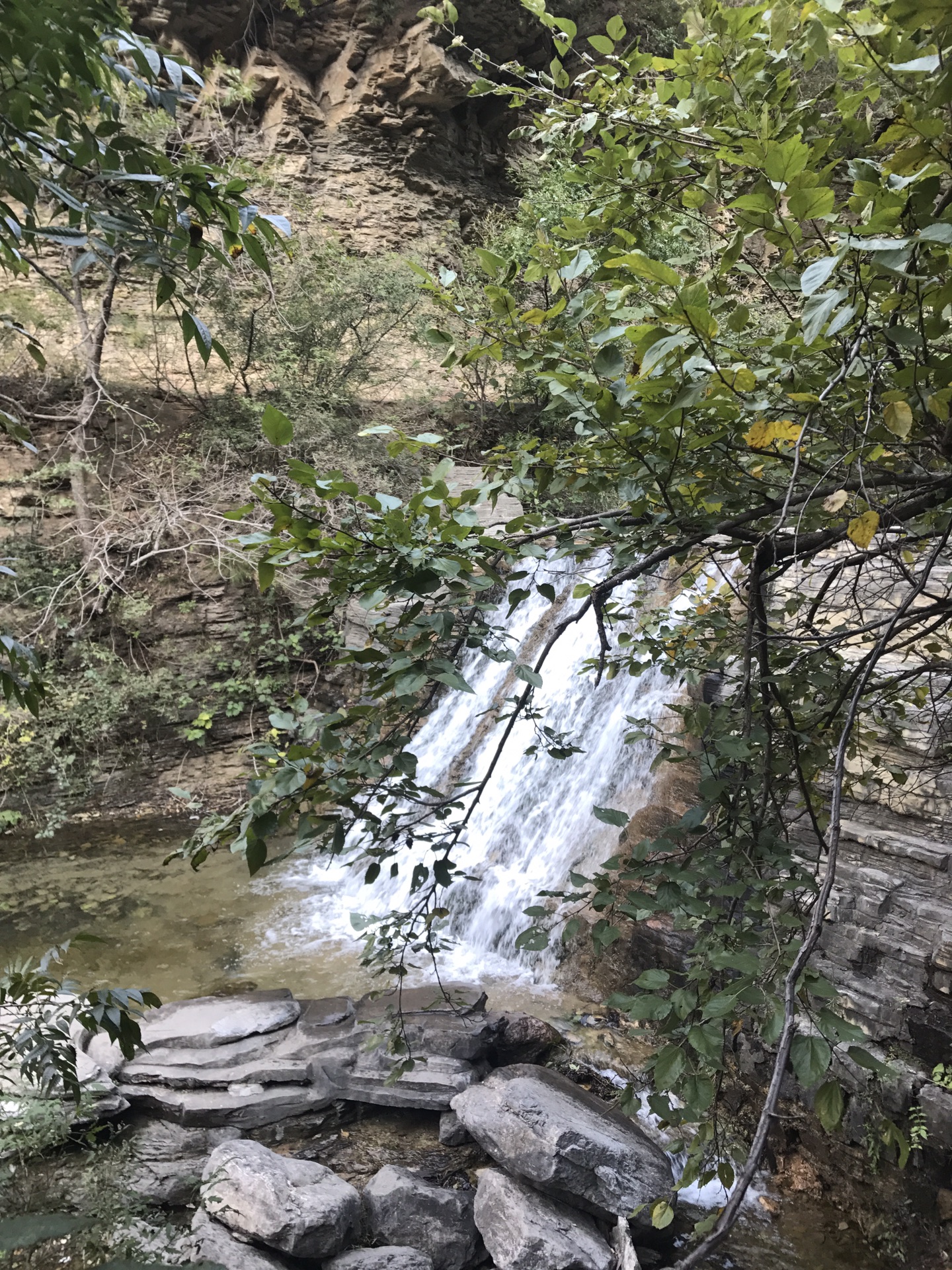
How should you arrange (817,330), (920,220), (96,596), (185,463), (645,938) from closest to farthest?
(817,330)
(920,220)
(645,938)
(96,596)
(185,463)

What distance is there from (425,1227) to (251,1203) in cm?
70

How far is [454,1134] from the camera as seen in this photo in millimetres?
3641

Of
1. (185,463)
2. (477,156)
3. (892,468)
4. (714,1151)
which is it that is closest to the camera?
(714,1151)

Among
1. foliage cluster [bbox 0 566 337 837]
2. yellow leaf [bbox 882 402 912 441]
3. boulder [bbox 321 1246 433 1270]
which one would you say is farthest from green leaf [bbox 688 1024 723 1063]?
foliage cluster [bbox 0 566 337 837]

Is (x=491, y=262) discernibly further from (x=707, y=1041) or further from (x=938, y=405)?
(x=707, y=1041)

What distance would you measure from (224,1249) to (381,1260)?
0.58 metres

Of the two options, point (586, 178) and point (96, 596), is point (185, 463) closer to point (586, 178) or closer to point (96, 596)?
point (96, 596)

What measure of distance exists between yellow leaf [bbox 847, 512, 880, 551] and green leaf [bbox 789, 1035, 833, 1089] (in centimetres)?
73

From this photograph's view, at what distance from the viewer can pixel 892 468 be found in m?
1.71

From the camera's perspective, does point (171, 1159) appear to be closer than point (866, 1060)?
No

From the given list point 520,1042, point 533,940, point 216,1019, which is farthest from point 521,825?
point 533,940

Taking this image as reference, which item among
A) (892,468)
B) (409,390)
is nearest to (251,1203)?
(892,468)

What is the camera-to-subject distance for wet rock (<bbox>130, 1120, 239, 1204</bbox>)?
3.13 metres

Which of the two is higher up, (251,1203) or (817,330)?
(817,330)
